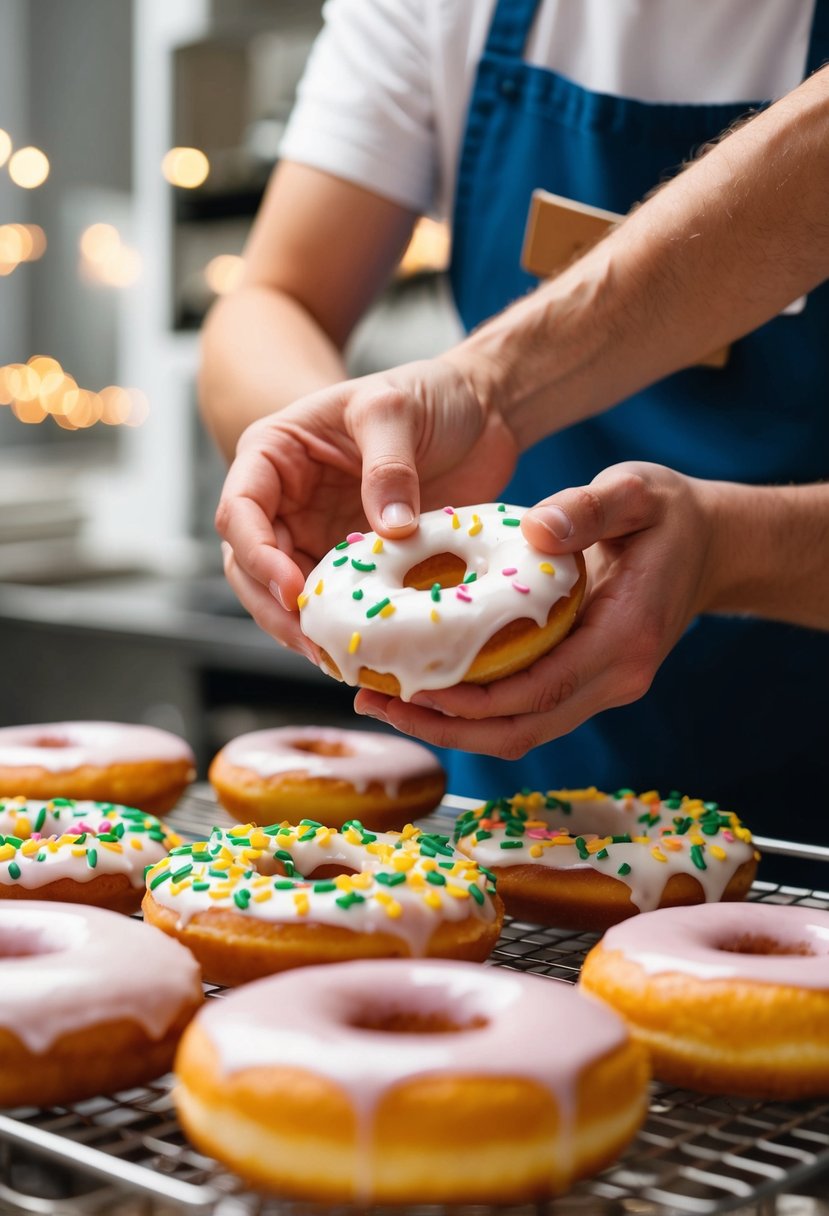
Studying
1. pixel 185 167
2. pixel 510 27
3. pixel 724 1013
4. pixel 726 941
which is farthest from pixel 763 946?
pixel 185 167

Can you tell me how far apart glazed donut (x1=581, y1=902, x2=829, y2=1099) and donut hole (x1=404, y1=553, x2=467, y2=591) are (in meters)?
0.44

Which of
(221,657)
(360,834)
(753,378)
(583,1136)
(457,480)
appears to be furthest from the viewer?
(221,657)

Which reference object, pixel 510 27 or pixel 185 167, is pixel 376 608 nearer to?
pixel 510 27

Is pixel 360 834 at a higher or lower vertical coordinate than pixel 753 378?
lower

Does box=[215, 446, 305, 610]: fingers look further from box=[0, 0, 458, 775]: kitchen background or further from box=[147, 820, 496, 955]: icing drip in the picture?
box=[0, 0, 458, 775]: kitchen background

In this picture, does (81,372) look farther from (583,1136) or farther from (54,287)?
(583,1136)

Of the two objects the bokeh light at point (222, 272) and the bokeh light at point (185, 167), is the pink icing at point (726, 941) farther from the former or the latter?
the bokeh light at point (185, 167)

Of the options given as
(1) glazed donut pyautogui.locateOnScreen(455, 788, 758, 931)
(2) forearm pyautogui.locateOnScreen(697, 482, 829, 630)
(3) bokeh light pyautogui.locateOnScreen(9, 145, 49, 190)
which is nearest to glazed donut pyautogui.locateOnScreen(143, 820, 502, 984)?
(1) glazed donut pyautogui.locateOnScreen(455, 788, 758, 931)

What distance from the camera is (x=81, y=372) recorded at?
181 inches

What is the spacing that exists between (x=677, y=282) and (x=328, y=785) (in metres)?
0.66

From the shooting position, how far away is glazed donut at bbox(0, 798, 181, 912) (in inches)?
51.9

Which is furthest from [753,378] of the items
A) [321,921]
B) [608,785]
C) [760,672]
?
[321,921]

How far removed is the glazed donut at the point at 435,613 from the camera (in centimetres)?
124

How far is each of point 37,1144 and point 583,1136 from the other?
0.33m
